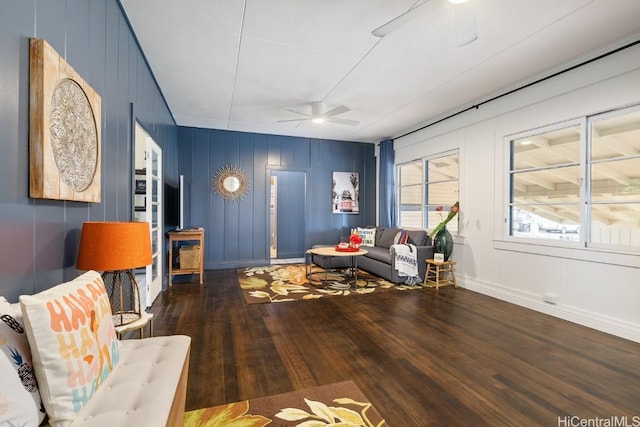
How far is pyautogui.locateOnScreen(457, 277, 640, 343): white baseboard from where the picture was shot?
2783 millimetres

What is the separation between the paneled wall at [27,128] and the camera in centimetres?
118

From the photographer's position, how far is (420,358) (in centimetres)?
236

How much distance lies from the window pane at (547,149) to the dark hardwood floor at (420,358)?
5.95 ft

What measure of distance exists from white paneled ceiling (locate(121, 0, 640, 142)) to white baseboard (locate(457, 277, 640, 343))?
2.65 metres

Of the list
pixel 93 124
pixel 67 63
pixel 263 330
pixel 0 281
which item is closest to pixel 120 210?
pixel 93 124

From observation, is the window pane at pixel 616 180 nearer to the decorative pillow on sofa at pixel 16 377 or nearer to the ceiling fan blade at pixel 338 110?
the ceiling fan blade at pixel 338 110

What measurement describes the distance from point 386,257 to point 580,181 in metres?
2.66

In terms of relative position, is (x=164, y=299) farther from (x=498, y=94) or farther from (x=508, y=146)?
(x=498, y=94)

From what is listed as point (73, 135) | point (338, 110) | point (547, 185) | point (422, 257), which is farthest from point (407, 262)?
point (73, 135)

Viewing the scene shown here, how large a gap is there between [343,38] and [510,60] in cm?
185

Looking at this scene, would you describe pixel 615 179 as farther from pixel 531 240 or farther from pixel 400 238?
pixel 400 238

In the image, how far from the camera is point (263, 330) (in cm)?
290

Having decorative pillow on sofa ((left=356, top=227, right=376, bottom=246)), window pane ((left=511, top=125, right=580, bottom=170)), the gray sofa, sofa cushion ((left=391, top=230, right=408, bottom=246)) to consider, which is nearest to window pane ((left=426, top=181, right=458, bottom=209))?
the gray sofa

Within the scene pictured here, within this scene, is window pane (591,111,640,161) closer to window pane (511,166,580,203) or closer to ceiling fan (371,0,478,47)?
window pane (511,166,580,203)
